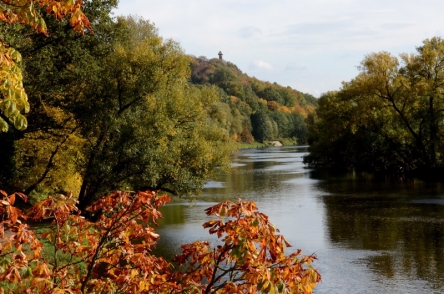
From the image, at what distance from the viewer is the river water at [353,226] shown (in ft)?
53.3

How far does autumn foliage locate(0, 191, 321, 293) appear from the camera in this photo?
5.06 meters

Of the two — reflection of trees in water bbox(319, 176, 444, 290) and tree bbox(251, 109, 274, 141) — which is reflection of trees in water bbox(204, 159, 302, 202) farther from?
tree bbox(251, 109, 274, 141)

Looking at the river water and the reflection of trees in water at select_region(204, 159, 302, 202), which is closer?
the river water

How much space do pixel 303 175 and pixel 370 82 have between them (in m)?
10.3

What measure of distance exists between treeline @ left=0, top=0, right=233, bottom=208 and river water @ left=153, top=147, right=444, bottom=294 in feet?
10.6

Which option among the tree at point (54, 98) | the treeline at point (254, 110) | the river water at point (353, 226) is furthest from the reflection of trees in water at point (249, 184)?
the treeline at point (254, 110)

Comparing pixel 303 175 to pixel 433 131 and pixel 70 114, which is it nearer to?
pixel 433 131

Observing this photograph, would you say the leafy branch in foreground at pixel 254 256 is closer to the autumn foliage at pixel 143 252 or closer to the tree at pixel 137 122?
the autumn foliage at pixel 143 252

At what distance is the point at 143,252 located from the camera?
20.6ft

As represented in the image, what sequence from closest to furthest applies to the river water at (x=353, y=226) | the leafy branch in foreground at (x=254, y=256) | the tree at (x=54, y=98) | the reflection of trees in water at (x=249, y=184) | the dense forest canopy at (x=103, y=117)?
1. the leafy branch in foreground at (x=254, y=256)
2. the river water at (x=353, y=226)
3. the tree at (x=54, y=98)
4. the dense forest canopy at (x=103, y=117)
5. the reflection of trees in water at (x=249, y=184)

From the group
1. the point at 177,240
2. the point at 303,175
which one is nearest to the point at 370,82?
the point at 303,175

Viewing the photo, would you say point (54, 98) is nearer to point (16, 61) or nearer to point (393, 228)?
point (393, 228)

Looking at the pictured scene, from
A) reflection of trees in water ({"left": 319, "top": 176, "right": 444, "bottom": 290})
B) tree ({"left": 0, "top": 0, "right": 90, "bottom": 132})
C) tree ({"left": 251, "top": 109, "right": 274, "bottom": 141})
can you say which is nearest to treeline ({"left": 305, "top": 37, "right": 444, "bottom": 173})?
reflection of trees in water ({"left": 319, "top": 176, "right": 444, "bottom": 290})

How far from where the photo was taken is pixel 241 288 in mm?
5250
